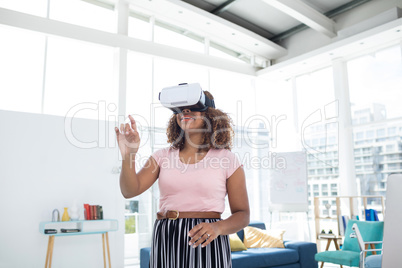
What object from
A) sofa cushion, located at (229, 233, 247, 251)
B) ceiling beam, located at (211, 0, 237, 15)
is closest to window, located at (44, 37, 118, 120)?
ceiling beam, located at (211, 0, 237, 15)

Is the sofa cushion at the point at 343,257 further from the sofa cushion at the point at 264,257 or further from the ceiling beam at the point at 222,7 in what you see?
the ceiling beam at the point at 222,7

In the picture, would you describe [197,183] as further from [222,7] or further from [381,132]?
[222,7]

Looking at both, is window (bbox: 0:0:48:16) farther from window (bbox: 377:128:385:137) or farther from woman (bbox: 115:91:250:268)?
window (bbox: 377:128:385:137)

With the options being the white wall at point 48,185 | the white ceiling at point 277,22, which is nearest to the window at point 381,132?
the white ceiling at point 277,22

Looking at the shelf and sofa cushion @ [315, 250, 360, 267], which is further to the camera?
the shelf

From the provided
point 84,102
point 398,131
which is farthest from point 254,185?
point 84,102

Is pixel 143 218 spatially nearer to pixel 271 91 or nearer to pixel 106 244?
pixel 106 244

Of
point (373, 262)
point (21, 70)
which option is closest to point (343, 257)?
point (373, 262)

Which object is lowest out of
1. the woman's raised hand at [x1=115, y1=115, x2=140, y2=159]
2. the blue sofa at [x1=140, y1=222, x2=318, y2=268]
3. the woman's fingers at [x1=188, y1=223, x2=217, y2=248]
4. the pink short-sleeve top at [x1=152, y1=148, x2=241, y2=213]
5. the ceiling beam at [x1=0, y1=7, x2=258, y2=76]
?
the blue sofa at [x1=140, y1=222, x2=318, y2=268]

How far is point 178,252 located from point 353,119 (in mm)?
5460

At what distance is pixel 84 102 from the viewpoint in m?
5.03

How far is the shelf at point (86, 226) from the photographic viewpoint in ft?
14.0

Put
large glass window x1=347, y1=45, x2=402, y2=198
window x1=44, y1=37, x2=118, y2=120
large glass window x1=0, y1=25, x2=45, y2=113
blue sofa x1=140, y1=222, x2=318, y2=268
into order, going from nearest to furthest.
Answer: blue sofa x1=140, y1=222, x2=318, y2=268 < large glass window x1=0, y1=25, x2=45, y2=113 < window x1=44, y1=37, x2=118, y2=120 < large glass window x1=347, y1=45, x2=402, y2=198

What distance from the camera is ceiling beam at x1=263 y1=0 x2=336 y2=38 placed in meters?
5.32
